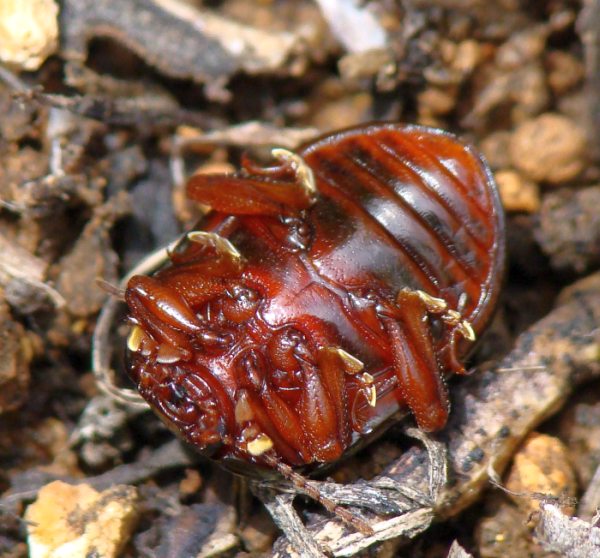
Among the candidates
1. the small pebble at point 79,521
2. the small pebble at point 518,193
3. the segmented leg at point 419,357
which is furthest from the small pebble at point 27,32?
the small pebble at point 518,193

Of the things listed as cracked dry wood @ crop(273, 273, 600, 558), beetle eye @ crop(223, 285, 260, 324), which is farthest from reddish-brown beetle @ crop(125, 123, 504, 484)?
cracked dry wood @ crop(273, 273, 600, 558)

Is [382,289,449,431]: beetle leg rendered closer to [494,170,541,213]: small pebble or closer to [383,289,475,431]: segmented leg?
[383,289,475,431]: segmented leg

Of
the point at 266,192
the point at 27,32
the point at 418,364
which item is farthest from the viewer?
the point at 27,32

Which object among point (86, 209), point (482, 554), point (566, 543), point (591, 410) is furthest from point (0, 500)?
point (591, 410)

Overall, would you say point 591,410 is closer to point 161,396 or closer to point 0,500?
point 161,396

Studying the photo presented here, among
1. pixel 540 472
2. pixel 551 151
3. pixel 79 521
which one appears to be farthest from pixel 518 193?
pixel 79 521

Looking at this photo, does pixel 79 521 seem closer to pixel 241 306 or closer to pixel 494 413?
pixel 241 306

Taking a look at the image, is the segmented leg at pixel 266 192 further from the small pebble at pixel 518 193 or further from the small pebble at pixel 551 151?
the small pebble at pixel 551 151

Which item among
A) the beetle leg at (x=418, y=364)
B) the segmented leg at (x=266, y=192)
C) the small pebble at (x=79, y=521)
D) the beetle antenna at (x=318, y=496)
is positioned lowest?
the small pebble at (x=79, y=521)
